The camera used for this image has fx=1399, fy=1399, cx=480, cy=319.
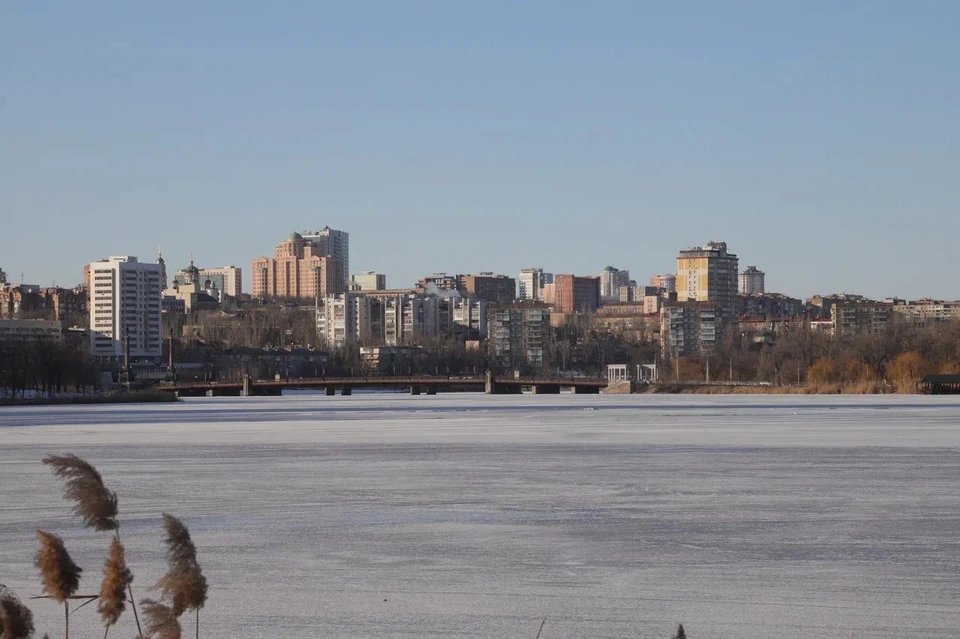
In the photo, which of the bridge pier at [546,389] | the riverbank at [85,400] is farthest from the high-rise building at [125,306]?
the riverbank at [85,400]

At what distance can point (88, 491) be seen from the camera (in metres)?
4.50

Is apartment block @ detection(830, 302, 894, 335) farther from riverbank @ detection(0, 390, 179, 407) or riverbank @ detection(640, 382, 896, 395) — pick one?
riverbank @ detection(0, 390, 179, 407)

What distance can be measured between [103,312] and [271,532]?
181 meters

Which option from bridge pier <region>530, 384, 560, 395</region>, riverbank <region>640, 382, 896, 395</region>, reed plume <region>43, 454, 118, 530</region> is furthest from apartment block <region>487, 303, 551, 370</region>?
reed plume <region>43, 454, 118, 530</region>

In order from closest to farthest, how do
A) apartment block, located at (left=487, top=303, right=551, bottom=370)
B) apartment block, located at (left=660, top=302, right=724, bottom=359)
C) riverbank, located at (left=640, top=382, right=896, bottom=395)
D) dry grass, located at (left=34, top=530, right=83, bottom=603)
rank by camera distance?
1. dry grass, located at (left=34, top=530, right=83, bottom=603)
2. riverbank, located at (left=640, top=382, right=896, bottom=395)
3. apartment block, located at (left=487, top=303, right=551, bottom=370)
4. apartment block, located at (left=660, top=302, right=724, bottom=359)

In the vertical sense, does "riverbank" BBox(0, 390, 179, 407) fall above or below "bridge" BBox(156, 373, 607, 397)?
below

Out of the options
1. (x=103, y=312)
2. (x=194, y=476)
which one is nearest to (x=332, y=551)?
(x=194, y=476)

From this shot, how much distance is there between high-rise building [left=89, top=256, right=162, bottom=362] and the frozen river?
162199 mm

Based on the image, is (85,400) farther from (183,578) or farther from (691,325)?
(691,325)

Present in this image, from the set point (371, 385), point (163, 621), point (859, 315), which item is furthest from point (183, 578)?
point (859, 315)

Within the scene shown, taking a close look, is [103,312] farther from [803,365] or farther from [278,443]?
[278,443]

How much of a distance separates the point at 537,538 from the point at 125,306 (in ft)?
584

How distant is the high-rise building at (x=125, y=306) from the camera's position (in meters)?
180

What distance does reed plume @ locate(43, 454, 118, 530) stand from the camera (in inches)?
173
